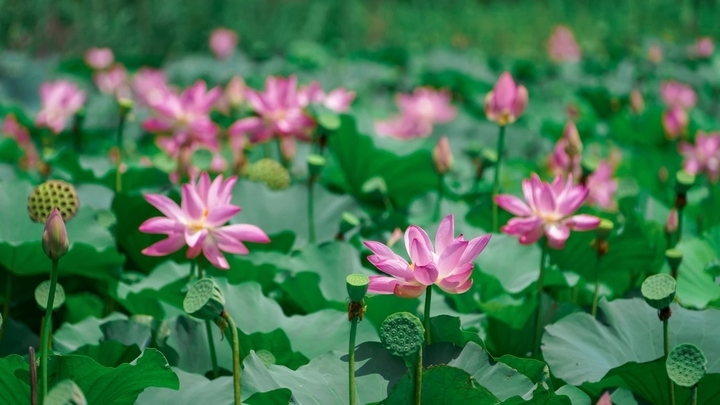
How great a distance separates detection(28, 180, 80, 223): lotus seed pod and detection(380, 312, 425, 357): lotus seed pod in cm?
67

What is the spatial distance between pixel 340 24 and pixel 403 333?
609cm

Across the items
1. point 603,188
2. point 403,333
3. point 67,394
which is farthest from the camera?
point 603,188

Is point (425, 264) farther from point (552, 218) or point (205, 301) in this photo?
point (552, 218)

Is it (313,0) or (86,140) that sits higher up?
(86,140)

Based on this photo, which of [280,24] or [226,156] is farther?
[280,24]

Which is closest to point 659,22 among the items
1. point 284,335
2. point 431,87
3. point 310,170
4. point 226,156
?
point 431,87

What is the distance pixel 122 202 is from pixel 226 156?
96 cm

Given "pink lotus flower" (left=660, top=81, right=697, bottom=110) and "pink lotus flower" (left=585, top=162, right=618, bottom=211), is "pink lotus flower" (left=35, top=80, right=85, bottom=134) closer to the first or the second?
"pink lotus flower" (left=585, top=162, right=618, bottom=211)

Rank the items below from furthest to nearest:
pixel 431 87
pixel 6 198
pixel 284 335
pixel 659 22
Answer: pixel 659 22
pixel 431 87
pixel 6 198
pixel 284 335

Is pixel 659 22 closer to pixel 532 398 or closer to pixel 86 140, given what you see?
Answer: pixel 86 140

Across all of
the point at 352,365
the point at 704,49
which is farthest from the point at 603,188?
the point at 704,49

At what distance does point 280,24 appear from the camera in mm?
6324

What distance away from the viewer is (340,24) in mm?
6871

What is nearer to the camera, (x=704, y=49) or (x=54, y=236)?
(x=54, y=236)
